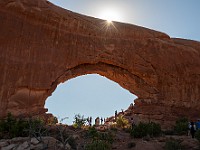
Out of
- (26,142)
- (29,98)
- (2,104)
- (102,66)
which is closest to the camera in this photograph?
→ (26,142)

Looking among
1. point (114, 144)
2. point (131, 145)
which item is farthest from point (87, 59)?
point (131, 145)

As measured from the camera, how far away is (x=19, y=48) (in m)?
17.5

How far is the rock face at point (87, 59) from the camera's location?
1722 cm

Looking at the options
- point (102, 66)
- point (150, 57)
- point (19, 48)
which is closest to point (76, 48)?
point (102, 66)

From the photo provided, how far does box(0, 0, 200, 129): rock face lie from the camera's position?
1722cm

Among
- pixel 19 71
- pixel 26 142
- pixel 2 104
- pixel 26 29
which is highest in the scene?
pixel 26 29

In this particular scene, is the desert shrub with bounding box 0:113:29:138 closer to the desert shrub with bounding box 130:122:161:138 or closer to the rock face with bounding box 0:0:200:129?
the rock face with bounding box 0:0:200:129

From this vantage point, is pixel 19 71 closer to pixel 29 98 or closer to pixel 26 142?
pixel 29 98

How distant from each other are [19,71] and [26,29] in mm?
2672

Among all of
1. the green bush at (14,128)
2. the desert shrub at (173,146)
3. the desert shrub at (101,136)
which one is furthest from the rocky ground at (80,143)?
the green bush at (14,128)

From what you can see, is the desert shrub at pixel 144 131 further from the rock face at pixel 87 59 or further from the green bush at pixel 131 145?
the rock face at pixel 87 59

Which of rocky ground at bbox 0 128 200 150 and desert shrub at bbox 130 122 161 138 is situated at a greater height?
desert shrub at bbox 130 122 161 138

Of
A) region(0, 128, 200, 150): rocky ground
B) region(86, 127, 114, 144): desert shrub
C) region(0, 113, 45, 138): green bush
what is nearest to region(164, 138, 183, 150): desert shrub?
region(0, 128, 200, 150): rocky ground

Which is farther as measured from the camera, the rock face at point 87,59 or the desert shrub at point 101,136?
the rock face at point 87,59
